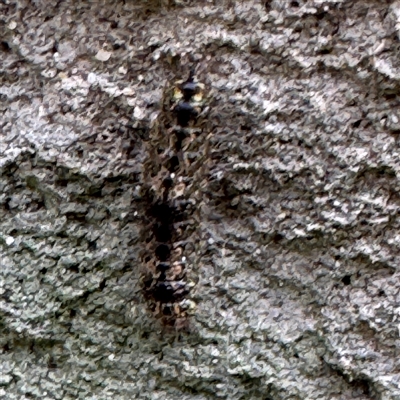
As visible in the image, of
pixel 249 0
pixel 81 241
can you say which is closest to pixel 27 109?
pixel 81 241

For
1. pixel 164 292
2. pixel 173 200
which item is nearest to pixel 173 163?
pixel 173 200

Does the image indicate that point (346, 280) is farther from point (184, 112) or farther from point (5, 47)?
point (5, 47)

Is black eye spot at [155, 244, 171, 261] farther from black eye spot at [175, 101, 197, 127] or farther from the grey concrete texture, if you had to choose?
black eye spot at [175, 101, 197, 127]

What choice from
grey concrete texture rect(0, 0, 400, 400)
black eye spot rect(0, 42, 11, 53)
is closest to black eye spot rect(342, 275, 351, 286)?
grey concrete texture rect(0, 0, 400, 400)

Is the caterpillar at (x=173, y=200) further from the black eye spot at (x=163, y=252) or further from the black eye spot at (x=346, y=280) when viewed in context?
the black eye spot at (x=346, y=280)

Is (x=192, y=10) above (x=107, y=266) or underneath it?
above

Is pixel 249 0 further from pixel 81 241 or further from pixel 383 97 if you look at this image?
pixel 81 241
